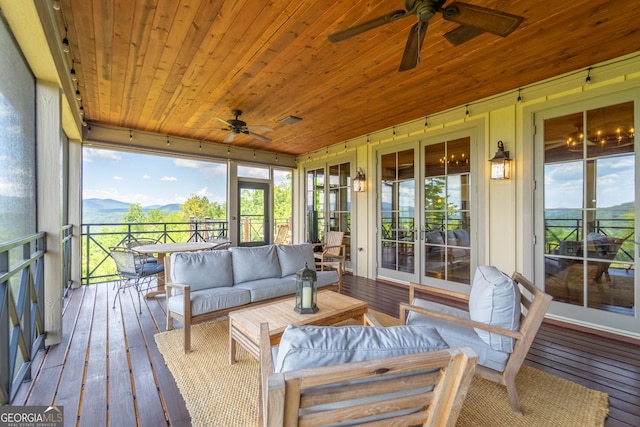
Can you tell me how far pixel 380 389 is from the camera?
95 cm

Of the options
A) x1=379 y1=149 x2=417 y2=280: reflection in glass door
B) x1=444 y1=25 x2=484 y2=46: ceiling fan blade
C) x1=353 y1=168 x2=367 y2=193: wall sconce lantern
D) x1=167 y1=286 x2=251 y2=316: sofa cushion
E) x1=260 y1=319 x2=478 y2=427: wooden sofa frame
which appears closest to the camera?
x1=260 y1=319 x2=478 y2=427: wooden sofa frame

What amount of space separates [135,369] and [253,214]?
487 centimetres

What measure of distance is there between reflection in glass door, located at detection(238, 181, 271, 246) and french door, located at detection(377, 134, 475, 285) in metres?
3.03

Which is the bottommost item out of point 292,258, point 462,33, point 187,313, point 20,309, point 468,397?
point 468,397

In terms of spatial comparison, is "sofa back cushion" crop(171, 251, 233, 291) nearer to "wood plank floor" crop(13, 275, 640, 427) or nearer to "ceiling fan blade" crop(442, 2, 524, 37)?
"wood plank floor" crop(13, 275, 640, 427)

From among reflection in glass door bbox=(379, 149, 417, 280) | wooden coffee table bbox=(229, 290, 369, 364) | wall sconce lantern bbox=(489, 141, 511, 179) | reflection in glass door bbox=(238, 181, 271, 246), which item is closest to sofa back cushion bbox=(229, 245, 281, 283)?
wooden coffee table bbox=(229, 290, 369, 364)

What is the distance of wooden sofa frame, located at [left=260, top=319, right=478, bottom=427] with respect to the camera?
2.67 ft

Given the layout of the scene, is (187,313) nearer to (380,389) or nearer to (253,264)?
(253,264)

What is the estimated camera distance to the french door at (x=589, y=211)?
2869 mm

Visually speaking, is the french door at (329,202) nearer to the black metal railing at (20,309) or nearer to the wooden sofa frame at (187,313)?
the wooden sofa frame at (187,313)

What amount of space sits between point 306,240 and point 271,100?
399 cm

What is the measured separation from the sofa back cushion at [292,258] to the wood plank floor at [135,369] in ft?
4.07

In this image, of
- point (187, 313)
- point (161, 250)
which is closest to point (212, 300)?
point (187, 313)

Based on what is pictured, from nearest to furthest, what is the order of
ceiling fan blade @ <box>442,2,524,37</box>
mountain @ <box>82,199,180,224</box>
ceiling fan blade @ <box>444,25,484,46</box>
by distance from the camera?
ceiling fan blade @ <box>442,2,524,37</box> < ceiling fan blade @ <box>444,25,484,46</box> < mountain @ <box>82,199,180,224</box>
